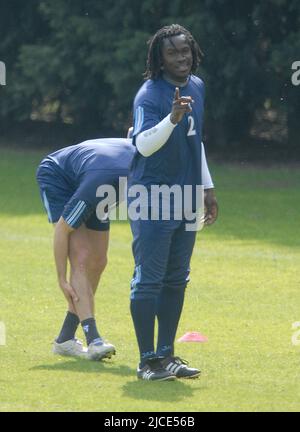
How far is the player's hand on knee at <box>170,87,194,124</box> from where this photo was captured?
6.96 meters

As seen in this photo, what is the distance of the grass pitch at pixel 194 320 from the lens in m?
6.99

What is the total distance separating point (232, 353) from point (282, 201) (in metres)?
9.38

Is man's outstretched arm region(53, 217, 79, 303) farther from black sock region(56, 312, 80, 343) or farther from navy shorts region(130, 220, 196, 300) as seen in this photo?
navy shorts region(130, 220, 196, 300)

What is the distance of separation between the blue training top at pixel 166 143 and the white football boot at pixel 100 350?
1.28 m

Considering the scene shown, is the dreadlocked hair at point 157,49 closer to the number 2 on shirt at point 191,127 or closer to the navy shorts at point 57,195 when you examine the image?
the number 2 on shirt at point 191,127

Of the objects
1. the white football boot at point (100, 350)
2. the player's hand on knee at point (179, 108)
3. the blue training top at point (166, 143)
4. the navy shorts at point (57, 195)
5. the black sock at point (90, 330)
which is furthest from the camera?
the navy shorts at point (57, 195)

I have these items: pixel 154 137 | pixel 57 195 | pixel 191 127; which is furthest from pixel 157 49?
pixel 57 195

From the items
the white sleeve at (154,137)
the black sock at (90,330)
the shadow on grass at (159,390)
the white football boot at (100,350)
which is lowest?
the shadow on grass at (159,390)

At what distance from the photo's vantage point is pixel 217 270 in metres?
12.2

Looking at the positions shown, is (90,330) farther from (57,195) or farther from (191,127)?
(191,127)

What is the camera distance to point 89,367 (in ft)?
26.2

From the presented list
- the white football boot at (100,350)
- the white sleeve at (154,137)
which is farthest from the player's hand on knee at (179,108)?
the white football boot at (100,350)

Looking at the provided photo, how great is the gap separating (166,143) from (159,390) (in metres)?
1.48

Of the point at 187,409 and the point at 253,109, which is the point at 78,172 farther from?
the point at 253,109
